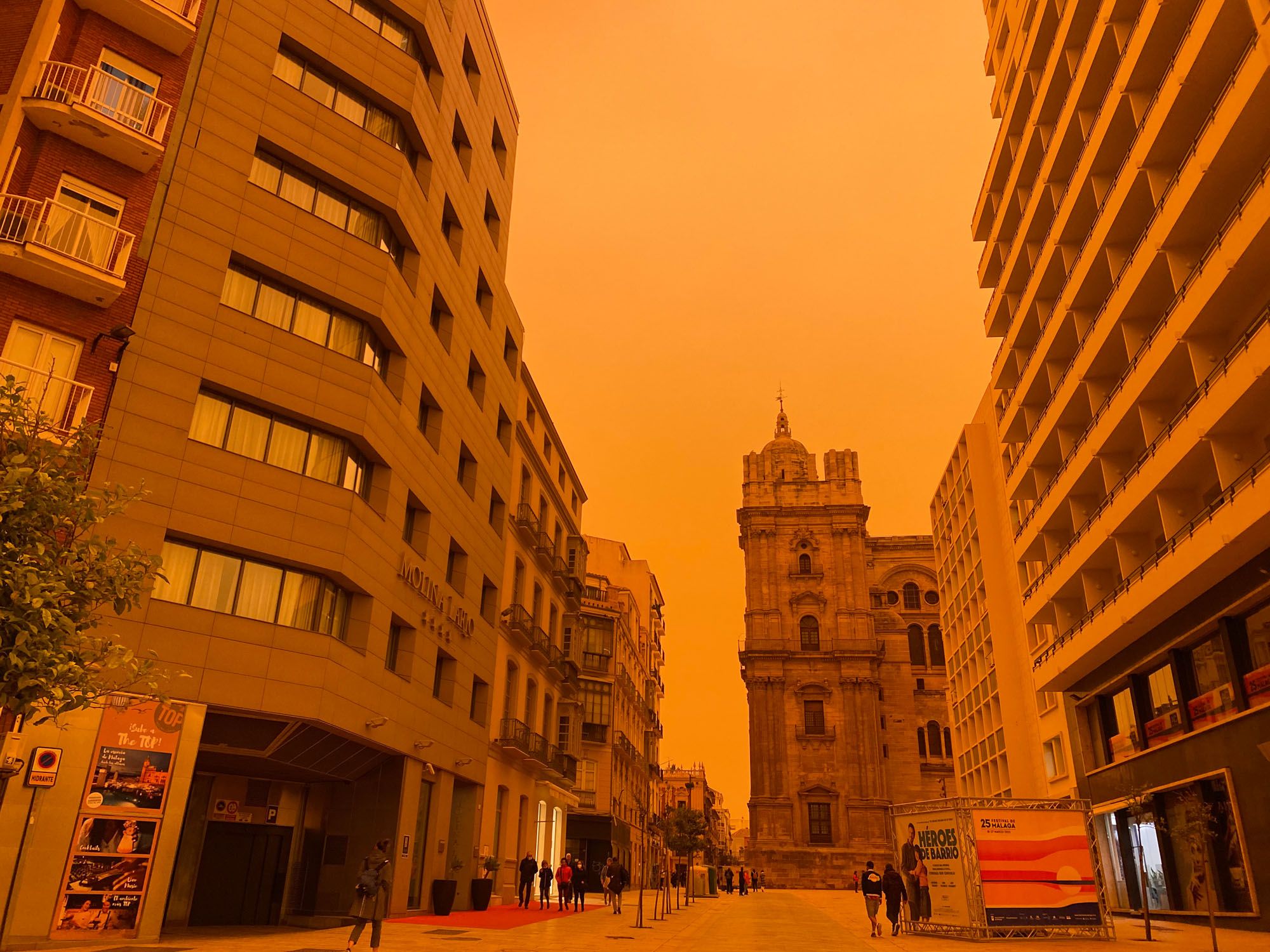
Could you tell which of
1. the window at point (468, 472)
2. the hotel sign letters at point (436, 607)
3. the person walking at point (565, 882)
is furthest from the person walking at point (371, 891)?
the person walking at point (565, 882)

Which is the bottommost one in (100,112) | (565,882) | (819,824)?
(565,882)

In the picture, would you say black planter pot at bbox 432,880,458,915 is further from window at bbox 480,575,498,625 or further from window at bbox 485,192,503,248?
window at bbox 485,192,503,248

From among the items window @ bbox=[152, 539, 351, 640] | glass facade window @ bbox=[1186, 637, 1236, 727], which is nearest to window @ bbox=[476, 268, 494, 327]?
window @ bbox=[152, 539, 351, 640]

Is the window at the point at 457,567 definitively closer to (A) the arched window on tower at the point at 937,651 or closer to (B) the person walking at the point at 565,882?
(B) the person walking at the point at 565,882

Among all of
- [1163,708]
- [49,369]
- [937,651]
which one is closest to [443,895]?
[49,369]

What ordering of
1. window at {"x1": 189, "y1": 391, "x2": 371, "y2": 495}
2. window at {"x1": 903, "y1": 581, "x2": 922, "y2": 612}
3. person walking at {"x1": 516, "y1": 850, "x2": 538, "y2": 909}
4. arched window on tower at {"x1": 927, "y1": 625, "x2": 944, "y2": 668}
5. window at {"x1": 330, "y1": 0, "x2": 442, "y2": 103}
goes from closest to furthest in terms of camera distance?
window at {"x1": 189, "y1": 391, "x2": 371, "y2": 495}
window at {"x1": 330, "y1": 0, "x2": 442, "y2": 103}
person walking at {"x1": 516, "y1": 850, "x2": 538, "y2": 909}
arched window on tower at {"x1": 927, "y1": 625, "x2": 944, "y2": 668}
window at {"x1": 903, "y1": 581, "x2": 922, "y2": 612}

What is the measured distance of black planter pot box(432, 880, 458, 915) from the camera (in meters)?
27.7

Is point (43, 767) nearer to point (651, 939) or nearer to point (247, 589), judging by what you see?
point (247, 589)

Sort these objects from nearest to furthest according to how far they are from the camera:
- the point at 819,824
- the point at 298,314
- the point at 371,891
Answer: the point at 371,891
the point at 298,314
the point at 819,824

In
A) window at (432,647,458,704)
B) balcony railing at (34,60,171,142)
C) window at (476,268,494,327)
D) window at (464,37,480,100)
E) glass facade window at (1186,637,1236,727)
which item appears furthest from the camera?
window at (476,268,494,327)

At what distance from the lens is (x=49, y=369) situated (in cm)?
1919

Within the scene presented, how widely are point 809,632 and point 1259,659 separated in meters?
74.9

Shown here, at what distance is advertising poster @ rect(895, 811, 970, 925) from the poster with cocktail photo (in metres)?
18.1

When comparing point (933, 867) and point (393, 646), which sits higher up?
point (393, 646)
